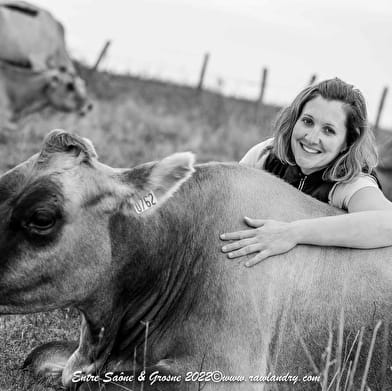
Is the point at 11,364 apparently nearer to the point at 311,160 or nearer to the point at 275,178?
the point at 275,178

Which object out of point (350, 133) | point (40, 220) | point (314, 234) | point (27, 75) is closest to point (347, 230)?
point (314, 234)

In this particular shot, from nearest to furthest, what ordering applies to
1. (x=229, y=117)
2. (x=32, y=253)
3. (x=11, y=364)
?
(x=32, y=253) < (x=11, y=364) < (x=229, y=117)

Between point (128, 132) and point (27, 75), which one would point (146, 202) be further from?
point (27, 75)

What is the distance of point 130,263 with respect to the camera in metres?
3.84

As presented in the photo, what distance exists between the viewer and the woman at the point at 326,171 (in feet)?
12.7

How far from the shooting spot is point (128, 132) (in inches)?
656

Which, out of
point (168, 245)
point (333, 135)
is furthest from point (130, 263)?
point (333, 135)

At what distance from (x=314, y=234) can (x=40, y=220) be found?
1.47 metres

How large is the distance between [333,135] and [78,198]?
5.55ft

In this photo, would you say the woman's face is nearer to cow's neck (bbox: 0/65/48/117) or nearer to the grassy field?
the grassy field

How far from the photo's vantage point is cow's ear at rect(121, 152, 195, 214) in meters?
3.66

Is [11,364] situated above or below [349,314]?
below

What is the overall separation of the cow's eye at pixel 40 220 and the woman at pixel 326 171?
0.95 metres

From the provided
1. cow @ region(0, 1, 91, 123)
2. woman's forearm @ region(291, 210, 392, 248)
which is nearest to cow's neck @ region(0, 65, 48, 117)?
cow @ region(0, 1, 91, 123)
